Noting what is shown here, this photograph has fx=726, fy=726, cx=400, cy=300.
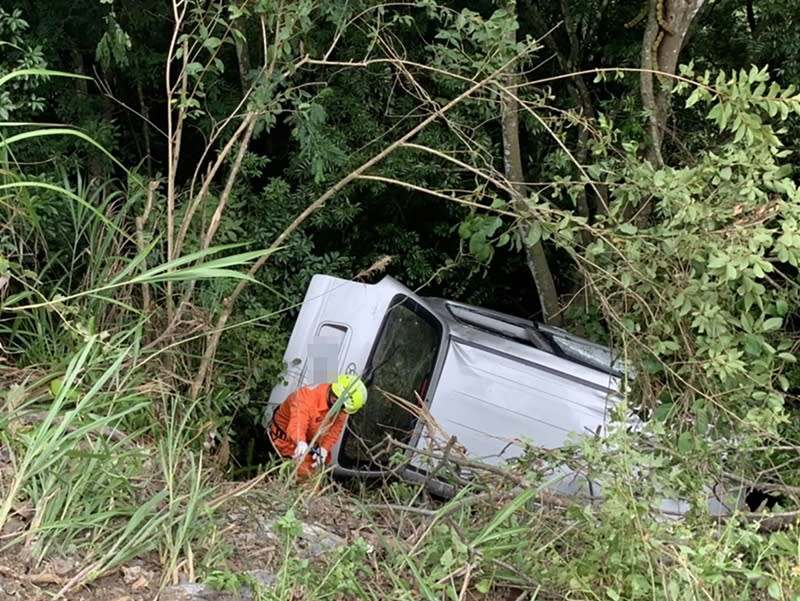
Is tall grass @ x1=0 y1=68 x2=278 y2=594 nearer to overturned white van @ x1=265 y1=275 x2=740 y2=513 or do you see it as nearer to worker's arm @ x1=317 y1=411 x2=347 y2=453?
worker's arm @ x1=317 y1=411 x2=347 y2=453

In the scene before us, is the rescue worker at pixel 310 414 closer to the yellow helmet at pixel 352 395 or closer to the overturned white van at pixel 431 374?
the yellow helmet at pixel 352 395

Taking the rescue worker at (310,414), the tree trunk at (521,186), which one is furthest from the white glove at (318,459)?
the tree trunk at (521,186)

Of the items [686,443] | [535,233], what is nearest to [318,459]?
[535,233]

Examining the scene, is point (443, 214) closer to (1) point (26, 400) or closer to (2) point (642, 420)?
(2) point (642, 420)

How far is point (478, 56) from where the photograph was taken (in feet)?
13.0

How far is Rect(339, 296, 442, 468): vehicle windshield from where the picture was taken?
4.39 metres

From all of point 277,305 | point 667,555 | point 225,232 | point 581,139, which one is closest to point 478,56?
point 581,139

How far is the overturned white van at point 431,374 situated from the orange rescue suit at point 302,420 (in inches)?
4.7

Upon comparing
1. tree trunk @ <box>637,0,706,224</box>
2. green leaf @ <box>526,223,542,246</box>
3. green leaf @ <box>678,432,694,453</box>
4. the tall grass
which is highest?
tree trunk @ <box>637,0,706,224</box>

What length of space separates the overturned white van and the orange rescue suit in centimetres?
12

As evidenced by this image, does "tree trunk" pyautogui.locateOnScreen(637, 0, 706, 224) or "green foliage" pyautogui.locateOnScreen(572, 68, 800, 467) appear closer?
"green foliage" pyautogui.locateOnScreen(572, 68, 800, 467)

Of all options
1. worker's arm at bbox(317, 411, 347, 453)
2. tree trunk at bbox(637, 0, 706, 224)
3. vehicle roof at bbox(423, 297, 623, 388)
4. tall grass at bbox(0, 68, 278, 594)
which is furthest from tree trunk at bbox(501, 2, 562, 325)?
tall grass at bbox(0, 68, 278, 594)

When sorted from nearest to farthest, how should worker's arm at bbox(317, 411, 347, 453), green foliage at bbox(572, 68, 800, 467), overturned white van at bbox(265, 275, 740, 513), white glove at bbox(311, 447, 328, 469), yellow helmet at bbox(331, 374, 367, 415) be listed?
green foliage at bbox(572, 68, 800, 467)
white glove at bbox(311, 447, 328, 469)
yellow helmet at bbox(331, 374, 367, 415)
worker's arm at bbox(317, 411, 347, 453)
overturned white van at bbox(265, 275, 740, 513)

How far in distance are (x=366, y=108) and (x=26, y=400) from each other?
352 cm
